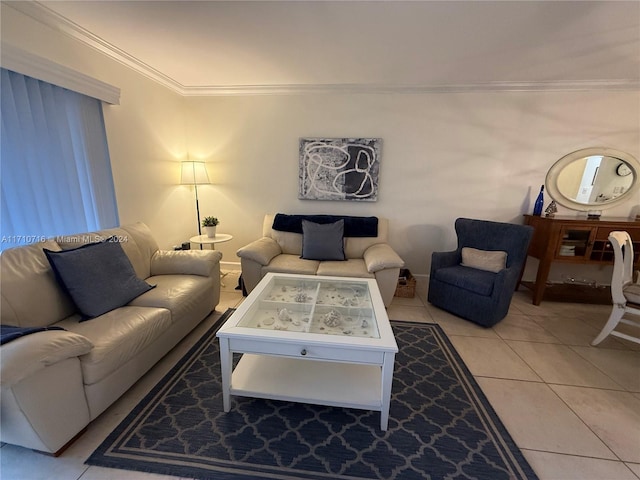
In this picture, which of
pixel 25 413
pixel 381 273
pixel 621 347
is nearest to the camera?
pixel 25 413

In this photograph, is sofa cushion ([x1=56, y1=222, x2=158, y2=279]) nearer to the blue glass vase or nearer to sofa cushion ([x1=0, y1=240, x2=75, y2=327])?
sofa cushion ([x1=0, y1=240, x2=75, y2=327])

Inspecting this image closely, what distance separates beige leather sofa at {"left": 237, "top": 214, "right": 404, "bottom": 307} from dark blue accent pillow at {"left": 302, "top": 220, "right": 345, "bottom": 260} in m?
0.08

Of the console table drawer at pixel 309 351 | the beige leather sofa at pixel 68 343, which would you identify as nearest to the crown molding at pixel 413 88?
the beige leather sofa at pixel 68 343

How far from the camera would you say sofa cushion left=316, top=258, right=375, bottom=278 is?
2.68 metres

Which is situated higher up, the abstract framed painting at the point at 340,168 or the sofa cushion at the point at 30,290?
the abstract framed painting at the point at 340,168

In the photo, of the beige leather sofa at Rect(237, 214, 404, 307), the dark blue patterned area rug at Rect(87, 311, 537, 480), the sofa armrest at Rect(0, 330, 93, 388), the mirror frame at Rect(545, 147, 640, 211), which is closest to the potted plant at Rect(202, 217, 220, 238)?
the beige leather sofa at Rect(237, 214, 404, 307)

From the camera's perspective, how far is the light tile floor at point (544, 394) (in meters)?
1.27

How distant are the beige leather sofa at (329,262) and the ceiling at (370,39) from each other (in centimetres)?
174

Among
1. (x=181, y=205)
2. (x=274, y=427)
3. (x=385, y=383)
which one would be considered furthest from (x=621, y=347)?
(x=181, y=205)

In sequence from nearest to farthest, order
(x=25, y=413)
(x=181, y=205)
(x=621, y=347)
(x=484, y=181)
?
(x=25, y=413)
(x=621, y=347)
(x=484, y=181)
(x=181, y=205)

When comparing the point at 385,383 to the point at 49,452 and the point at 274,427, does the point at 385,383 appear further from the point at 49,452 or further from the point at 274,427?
the point at 49,452

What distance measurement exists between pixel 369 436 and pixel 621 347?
2.42 metres

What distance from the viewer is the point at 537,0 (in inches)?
64.2

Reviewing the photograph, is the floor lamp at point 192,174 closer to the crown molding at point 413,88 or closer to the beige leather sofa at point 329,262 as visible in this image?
the crown molding at point 413,88
